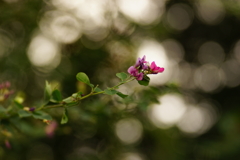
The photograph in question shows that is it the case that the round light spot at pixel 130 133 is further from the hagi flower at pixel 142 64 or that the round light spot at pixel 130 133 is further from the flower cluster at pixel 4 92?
the hagi flower at pixel 142 64

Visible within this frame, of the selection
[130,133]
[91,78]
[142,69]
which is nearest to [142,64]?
[142,69]

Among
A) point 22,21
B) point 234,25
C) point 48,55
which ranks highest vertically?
point 234,25

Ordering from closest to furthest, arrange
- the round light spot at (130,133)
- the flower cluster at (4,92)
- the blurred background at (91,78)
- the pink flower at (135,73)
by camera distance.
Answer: the pink flower at (135,73), the flower cluster at (4,92), the blurred background at (91,78), the round light spot at (130,133)

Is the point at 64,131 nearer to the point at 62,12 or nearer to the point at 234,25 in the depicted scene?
the point at 62,12

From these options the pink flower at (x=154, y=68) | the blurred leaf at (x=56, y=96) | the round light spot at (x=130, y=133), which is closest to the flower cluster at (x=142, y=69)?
the pink flower at (x=154, y=68)

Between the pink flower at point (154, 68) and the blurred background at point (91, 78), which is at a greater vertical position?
the pink flower at point (154, 68)

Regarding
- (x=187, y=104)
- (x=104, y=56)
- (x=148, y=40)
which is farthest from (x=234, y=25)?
(x=104, y=56)

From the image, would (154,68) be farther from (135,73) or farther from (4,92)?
(4,92)

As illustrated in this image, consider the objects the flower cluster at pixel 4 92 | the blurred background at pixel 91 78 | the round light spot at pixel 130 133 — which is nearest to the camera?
the flower cluster at pixel 4 92
